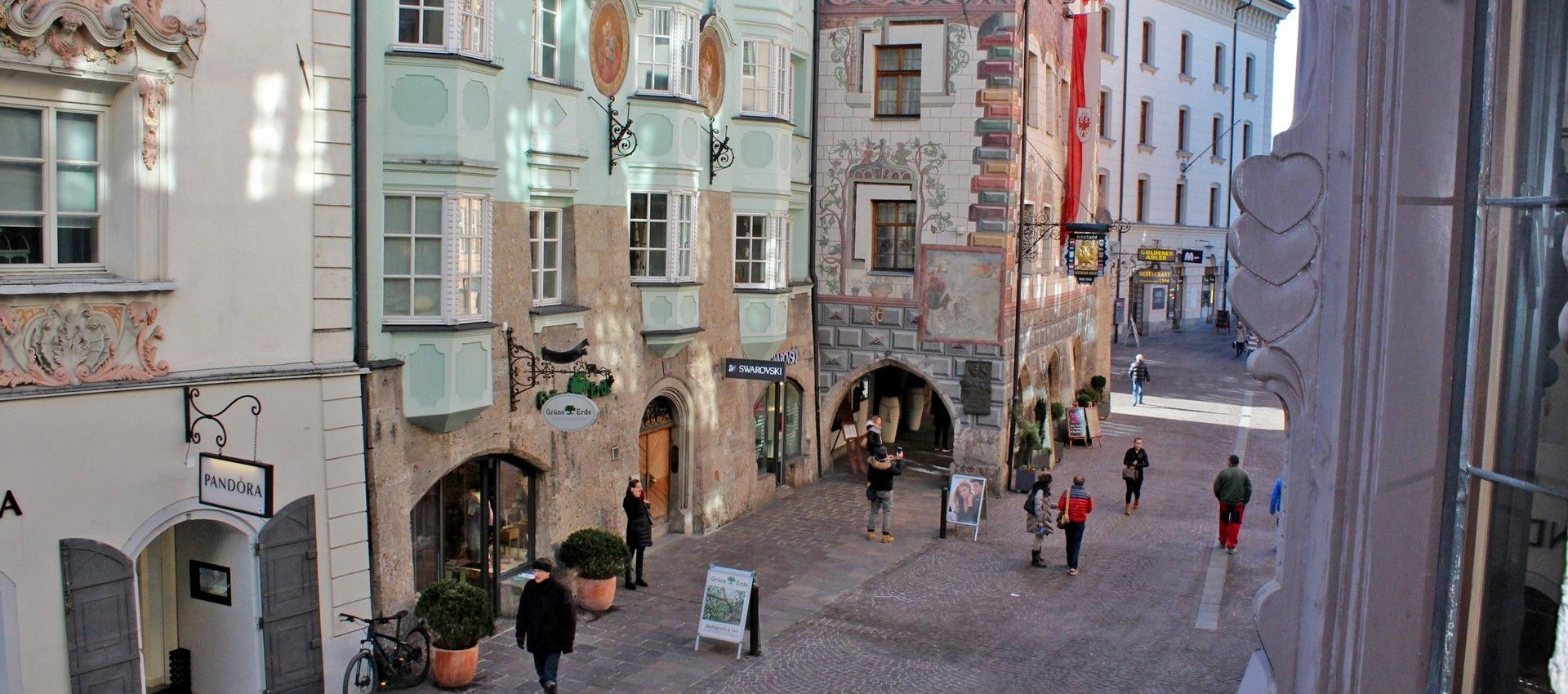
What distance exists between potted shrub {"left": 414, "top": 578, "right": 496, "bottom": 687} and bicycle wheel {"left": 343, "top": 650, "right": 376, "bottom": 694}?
0.62 metres

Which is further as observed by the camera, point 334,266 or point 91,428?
point 334,266

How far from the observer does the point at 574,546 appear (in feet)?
54.3

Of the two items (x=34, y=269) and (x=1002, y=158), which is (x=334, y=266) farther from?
(x=1002, y=158)

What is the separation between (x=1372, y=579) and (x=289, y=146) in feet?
36.4

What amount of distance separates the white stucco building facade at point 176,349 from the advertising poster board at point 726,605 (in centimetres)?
355

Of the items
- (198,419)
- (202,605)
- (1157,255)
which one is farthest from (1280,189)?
(1157,255)

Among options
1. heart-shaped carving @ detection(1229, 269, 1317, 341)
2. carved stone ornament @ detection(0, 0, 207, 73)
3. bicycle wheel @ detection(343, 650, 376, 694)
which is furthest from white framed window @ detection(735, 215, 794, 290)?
heart-shaped carving @ detection(1229, 269, 1317, 341)

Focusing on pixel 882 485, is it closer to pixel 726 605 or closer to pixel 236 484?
pixel 726 605

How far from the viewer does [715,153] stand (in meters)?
21.4

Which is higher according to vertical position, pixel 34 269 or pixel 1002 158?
pixel 1002 158

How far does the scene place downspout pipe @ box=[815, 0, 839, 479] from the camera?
25828mm

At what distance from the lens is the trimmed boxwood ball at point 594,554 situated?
54.2 feet

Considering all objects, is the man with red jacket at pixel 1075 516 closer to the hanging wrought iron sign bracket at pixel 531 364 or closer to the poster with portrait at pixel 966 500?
the poster with portrait at pixel 966 500

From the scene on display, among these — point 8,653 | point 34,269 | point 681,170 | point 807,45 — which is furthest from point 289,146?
point 807,45
